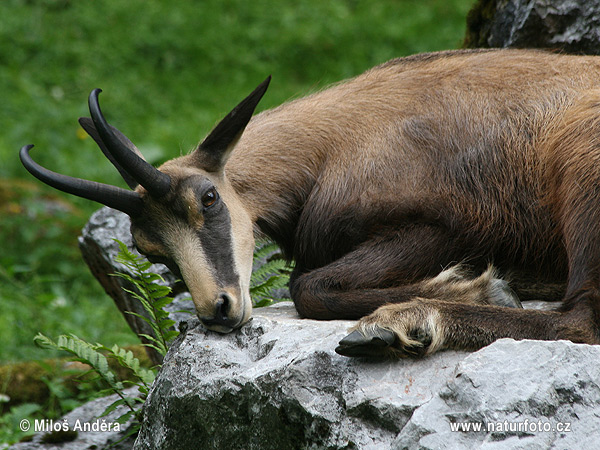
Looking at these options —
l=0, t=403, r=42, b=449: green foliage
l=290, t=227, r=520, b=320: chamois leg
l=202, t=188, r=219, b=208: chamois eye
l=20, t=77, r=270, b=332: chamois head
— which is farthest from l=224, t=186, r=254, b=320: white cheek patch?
l=0, t=403, r=42, b=449: green foliage

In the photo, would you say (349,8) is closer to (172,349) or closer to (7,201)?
(7,201)

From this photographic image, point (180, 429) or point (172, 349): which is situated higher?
point (172, 349)

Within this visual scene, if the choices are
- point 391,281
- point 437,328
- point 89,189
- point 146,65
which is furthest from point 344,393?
point 146,65

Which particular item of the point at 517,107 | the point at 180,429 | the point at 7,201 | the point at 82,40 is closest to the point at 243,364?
the point at 180,429

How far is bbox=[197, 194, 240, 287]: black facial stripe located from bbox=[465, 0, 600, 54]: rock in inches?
121

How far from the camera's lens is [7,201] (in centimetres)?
975

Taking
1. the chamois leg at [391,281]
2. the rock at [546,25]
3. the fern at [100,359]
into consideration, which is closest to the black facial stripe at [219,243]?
the chamois leg at [391,281]

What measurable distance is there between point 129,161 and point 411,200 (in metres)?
1.66

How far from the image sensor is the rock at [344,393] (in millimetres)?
3098

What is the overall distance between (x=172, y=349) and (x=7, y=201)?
6.44 metres

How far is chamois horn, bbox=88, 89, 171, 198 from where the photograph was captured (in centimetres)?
414

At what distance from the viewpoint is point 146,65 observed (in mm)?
12555

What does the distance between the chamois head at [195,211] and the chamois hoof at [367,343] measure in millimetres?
818

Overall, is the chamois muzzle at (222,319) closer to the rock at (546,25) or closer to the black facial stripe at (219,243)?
the black facial stripe at (219,243)
